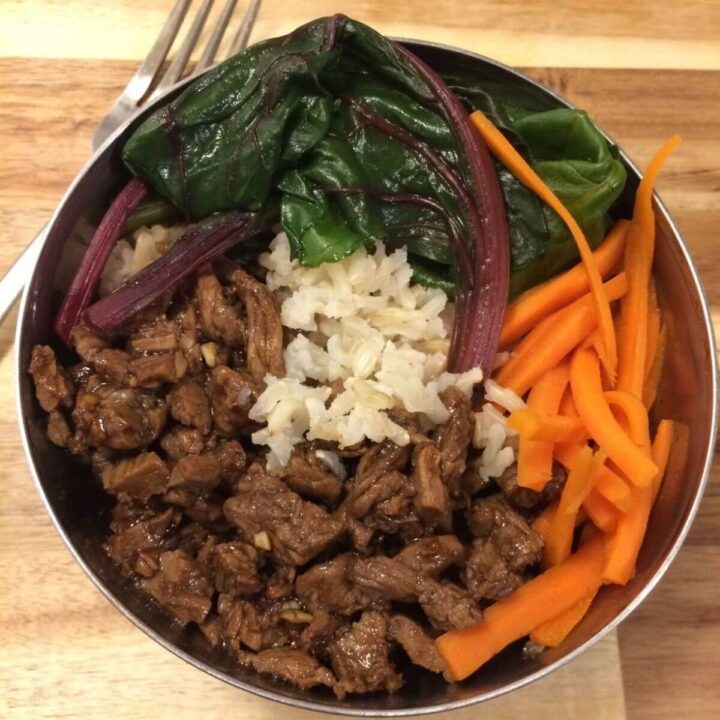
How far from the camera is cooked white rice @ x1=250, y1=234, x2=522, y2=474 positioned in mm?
1814

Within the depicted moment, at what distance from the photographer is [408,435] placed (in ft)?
6.00

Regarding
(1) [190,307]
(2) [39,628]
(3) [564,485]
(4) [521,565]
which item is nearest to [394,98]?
(1) [190,307]

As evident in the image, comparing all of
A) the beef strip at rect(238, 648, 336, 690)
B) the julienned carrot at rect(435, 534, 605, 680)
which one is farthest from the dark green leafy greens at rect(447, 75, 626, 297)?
the beef strip at rect(238, 648, 336, 690)

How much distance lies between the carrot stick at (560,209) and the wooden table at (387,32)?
2.20 feet

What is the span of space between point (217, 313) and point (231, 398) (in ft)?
0.76

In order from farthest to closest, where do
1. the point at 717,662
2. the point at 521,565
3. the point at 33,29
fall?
the point at 33,29, the point at 717,662, the point at 521,565

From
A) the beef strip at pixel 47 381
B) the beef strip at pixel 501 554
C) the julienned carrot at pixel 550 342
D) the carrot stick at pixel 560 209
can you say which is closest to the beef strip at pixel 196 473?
the beef strip at pixel 47 381

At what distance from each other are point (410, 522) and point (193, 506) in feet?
1.77

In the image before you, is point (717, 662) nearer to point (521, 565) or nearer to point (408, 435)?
point (521, 565)

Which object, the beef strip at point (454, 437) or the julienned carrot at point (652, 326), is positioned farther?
the julienned carrot at point (652, 326)

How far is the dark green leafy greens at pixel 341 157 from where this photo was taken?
1.91m

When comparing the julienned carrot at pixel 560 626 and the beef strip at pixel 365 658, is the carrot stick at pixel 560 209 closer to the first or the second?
the julienned carrot at pixel 560 626

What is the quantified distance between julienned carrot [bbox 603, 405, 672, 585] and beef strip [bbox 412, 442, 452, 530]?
409 mm

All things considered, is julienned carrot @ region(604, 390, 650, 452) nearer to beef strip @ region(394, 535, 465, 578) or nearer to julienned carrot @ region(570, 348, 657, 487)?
julienned carrot @ region(570, 348, 657, 487)
